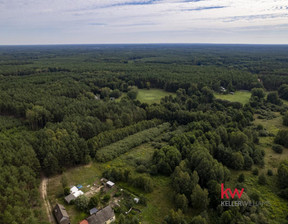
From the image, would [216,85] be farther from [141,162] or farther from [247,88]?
[141,162]

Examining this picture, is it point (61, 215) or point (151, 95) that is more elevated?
point (151, 95)

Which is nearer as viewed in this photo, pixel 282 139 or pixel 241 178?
pixel 241 178

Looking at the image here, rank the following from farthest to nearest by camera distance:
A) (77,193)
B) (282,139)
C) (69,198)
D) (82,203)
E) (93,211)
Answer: (282,139), (77,193), (69,198), (82,203), (93,211)

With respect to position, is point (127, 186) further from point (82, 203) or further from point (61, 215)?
point (61, 215)

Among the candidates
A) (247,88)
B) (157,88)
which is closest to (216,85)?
(247,88)

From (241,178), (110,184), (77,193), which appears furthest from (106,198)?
(241,178)

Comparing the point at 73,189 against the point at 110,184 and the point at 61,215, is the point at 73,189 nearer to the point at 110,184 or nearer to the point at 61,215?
the point at 110,184

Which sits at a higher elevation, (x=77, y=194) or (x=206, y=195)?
(x=206, y=195)

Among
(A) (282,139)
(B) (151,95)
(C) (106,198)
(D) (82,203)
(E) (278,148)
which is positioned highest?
(B) (151,95)

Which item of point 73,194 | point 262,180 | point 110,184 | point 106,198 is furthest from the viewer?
point 262,180
